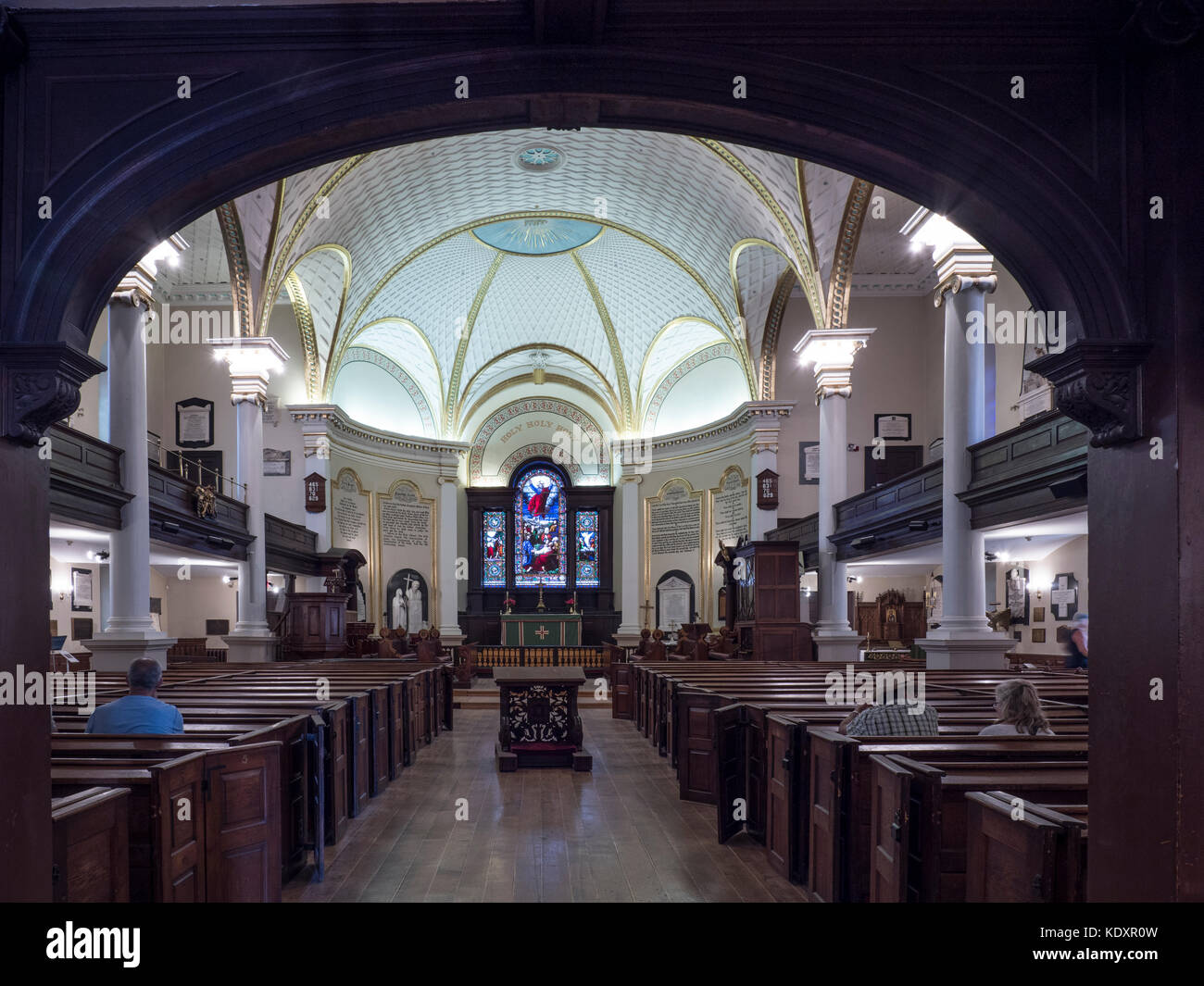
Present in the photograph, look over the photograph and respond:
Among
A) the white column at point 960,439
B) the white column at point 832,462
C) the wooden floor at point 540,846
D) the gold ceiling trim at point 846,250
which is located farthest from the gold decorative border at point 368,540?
the white column at point 960,439

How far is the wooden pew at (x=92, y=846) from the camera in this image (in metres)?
3.28

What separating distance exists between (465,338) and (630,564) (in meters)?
6.71

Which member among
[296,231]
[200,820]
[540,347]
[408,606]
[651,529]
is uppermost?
[296,231]

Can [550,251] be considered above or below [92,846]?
above

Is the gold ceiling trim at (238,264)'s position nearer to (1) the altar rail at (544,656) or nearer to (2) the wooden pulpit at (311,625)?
(2) the wooden pulpit at (311,625)

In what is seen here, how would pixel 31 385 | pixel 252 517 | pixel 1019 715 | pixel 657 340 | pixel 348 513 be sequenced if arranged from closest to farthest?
pixel 31 385 → pixel 1019 715 → pixel 252 517 → pixel 348 513 → pixel 657 340

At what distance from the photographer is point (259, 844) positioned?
177 inches

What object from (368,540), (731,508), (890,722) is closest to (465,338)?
(368,540)

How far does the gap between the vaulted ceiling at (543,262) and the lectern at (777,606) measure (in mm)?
3559

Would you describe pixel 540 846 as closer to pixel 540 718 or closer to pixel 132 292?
pixel 540 718

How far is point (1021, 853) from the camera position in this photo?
3.01 m

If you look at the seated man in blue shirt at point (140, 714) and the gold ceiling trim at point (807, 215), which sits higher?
the gold ceiling trim at point (807, 215)
